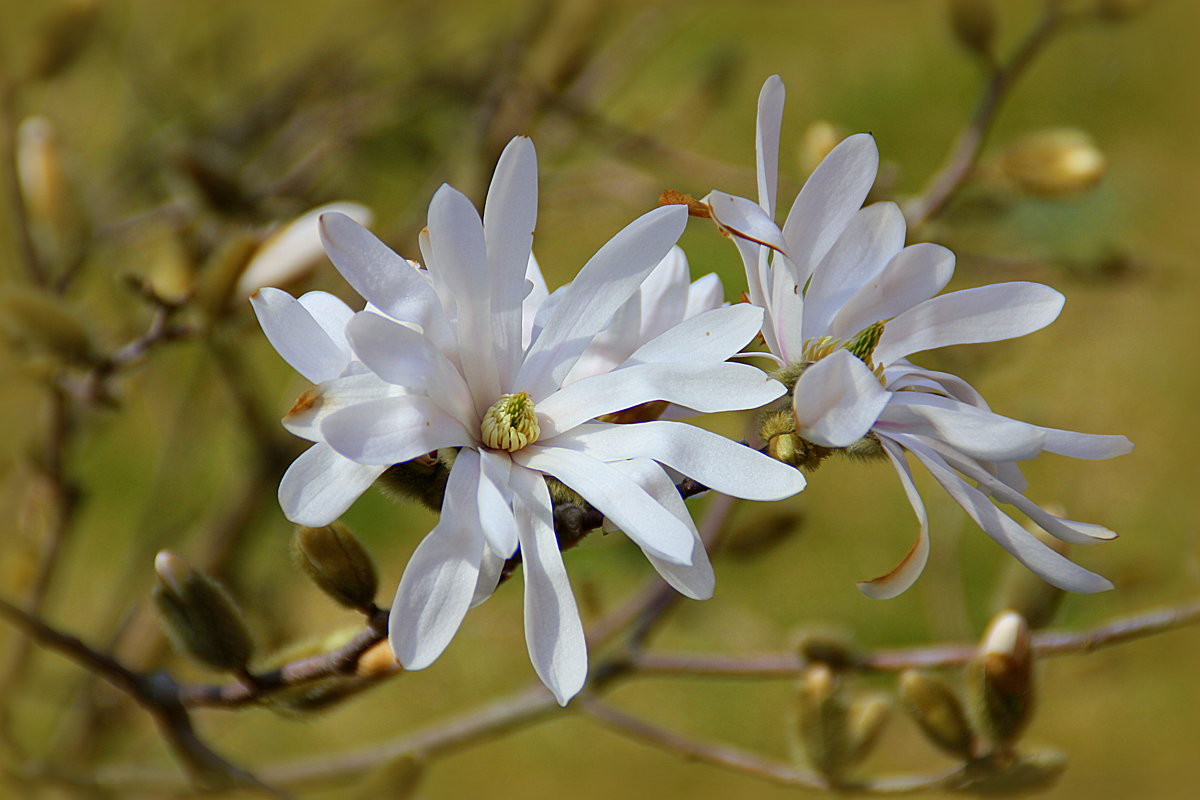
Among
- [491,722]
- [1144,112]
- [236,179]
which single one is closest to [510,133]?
[236,179]

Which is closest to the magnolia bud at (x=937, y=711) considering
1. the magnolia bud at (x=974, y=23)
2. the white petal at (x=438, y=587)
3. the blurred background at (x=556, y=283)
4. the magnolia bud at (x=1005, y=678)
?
the magnolia bud at (x=1005, y=678)

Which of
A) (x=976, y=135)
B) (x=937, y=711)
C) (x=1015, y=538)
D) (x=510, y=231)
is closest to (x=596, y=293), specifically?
(x=510, y=231)

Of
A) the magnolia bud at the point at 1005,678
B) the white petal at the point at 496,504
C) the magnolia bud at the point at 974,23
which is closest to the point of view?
the white petal at the point at 496,504

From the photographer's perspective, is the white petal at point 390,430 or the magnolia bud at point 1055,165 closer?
the white petal at point 390,430

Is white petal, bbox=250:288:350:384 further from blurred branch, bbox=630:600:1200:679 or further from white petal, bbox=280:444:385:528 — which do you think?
blurred branch, bbox=630:600:1200:679

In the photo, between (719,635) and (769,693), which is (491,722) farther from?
(769,693)

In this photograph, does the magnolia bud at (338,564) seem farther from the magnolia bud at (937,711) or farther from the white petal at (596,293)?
the magnolia bud at (937,711)

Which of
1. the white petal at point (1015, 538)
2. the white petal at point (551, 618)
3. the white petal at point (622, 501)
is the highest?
the white petal at point (622, 501)

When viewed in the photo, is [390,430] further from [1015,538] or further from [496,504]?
[1015,538]

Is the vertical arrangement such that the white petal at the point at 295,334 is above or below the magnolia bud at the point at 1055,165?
above
